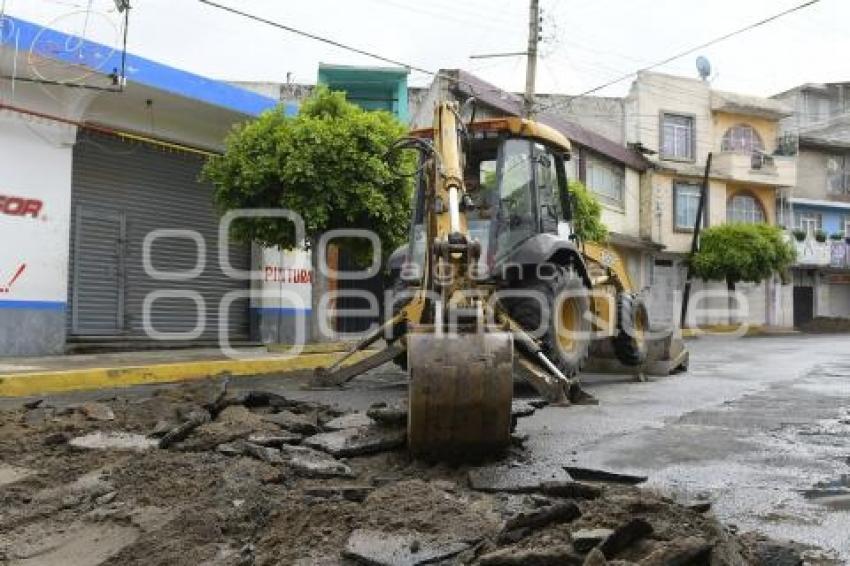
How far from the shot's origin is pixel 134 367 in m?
9.95

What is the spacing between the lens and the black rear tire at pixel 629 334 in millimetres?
10500

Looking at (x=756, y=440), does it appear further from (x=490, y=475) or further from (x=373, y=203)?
(x=373, y=203)

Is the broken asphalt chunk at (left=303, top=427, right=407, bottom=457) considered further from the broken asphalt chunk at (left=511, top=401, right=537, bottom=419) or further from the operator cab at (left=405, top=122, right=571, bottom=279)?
the operator cab at (left=405, top=122, right=571, bottom=279)

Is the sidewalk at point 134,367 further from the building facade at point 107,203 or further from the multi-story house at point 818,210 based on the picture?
the multi-story house at point 818,210

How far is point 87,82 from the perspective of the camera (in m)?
12.7

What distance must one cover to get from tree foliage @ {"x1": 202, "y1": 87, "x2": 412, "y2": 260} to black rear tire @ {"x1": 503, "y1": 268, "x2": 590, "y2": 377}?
396 centimetres

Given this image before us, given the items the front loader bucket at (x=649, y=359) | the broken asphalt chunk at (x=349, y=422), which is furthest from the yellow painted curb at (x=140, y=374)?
the broken asphalt chunk at (x=349, y=422)

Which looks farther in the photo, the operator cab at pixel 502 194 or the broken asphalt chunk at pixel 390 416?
the operator cab at pixel 502 194

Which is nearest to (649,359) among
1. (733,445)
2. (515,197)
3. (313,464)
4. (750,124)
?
(515,197)

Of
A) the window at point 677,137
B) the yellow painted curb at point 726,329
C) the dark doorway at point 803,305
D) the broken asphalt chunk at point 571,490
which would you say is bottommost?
the broken asphalt chunk at point 571,490

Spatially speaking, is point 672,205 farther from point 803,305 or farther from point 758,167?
point 803,305

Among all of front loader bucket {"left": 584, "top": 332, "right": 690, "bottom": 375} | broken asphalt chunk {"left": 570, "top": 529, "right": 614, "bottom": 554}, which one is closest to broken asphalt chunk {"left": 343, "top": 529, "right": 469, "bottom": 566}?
broken asphalt chunk {"left": 570, "top": 529, "right": 614, "bottom": 554}

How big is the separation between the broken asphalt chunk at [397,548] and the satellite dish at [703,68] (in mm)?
37293

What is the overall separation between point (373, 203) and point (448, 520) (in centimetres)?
876
